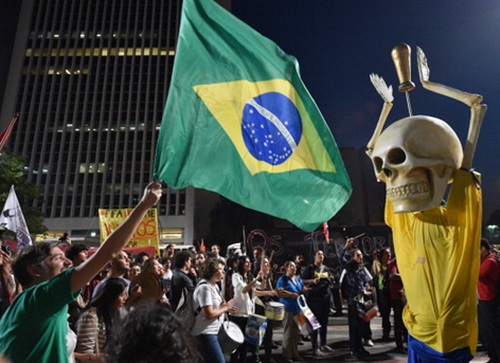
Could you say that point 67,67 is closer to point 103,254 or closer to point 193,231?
point 193,231

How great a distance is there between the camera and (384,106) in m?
3.91

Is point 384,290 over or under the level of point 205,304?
under

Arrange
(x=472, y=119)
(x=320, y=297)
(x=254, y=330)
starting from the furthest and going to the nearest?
1. (x=320, y=297)
2. (x=254, y=330)
3. (x=472, y=119)

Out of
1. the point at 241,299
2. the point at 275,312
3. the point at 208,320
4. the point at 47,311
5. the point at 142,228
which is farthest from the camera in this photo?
the point at 142,228

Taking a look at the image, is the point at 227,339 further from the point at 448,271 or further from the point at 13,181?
the point at 13,181

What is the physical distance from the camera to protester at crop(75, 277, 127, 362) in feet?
10.2

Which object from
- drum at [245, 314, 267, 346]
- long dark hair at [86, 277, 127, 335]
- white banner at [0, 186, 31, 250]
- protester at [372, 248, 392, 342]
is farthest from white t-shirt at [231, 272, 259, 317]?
white banner at [0, 186, 31, 250]

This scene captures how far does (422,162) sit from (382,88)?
134 centimetres

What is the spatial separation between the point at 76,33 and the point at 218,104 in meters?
67.9

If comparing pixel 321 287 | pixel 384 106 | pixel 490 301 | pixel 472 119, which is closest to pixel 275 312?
pixel 321 287

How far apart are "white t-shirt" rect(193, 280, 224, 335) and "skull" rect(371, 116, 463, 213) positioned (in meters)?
2.50

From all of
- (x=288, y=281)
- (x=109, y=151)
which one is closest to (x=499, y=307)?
(x=288, y=281)

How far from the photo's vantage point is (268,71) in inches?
169

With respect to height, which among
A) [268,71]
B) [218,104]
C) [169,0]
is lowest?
[218,104]
